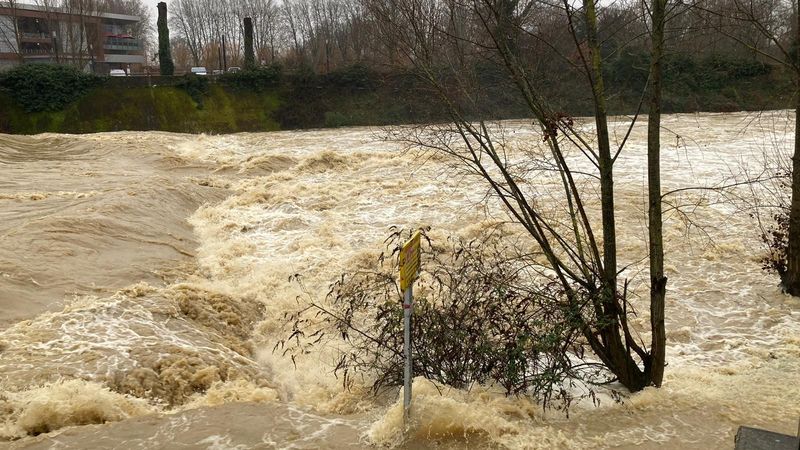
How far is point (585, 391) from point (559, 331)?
83 cm

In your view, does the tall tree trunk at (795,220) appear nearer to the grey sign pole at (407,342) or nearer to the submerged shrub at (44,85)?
the grey sign pole at (407,342)

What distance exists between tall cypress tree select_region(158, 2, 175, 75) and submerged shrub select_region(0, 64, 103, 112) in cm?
508

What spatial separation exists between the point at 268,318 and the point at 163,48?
34683mm

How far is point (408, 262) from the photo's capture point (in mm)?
4527

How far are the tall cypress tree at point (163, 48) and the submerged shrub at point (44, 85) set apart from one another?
5.08 meters

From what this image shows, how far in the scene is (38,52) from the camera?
5369 centimetres

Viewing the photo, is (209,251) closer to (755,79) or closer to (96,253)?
(96,253)

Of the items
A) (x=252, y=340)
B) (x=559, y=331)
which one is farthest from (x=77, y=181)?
(x=559, y=331)

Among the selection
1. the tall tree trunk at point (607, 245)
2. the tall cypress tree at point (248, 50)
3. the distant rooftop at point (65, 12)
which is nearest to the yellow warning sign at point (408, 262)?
the tall tree trunk at point (607, 245)

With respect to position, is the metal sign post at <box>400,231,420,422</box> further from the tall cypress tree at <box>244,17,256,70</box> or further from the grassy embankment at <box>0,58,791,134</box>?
the tall cypress tree at <box>244,17,256,70</box>

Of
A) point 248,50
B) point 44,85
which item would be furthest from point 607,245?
point 248,50

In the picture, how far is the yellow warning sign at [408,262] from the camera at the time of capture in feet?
14.6

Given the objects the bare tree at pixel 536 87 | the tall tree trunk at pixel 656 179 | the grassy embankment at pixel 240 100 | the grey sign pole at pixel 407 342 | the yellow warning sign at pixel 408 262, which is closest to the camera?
the yellow warning sign at pixel 408 262

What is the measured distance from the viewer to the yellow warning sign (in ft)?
14.6
